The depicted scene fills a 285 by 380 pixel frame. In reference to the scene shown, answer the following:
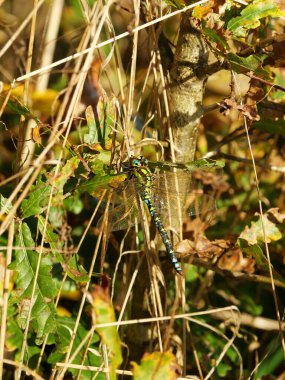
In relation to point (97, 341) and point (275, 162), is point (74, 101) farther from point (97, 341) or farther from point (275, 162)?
point (275, 162)

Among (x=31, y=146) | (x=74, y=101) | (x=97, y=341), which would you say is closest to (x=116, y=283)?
(x=97, y=341)

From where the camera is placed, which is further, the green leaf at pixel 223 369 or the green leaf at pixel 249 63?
the green leaf at pixel 223 369

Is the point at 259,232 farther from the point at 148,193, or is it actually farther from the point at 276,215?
the point at 148,193

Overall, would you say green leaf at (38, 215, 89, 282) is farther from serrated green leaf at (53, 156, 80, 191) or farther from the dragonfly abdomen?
the dragonfly abdomen

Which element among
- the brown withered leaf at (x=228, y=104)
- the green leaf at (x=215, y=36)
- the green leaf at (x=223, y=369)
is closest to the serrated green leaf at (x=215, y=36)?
the green leaf at (x=215, y=36)

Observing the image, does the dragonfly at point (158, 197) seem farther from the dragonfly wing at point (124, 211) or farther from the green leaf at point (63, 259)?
Answer: the green leaf at point (63, 259)

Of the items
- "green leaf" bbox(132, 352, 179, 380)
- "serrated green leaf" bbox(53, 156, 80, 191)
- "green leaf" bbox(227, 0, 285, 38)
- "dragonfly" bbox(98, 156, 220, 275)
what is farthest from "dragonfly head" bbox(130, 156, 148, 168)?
"green leaf" bbox(132, 352, 179, 380)

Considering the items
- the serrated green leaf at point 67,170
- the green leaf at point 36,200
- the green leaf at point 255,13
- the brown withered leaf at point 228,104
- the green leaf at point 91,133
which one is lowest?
the green leaf at point 36,200
